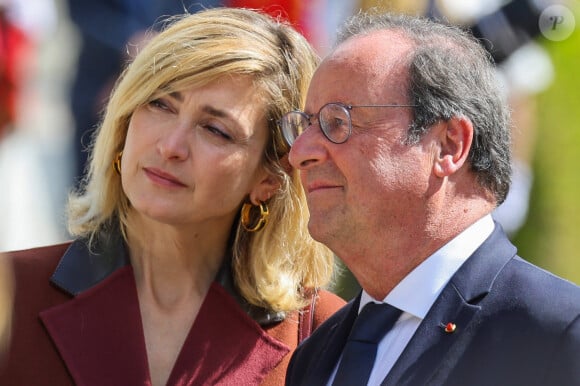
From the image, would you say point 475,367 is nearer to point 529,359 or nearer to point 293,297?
point 529,359

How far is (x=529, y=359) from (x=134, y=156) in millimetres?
1470

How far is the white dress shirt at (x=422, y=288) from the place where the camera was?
267cm

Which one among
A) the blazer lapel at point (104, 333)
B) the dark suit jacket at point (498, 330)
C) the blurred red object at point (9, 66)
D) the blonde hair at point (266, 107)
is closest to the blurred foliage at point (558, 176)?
the blonde hair at point (266, 107)

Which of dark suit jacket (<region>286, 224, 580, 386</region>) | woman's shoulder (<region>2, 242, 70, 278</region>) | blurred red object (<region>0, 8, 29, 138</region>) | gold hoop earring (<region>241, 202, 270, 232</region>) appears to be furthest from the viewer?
blurred red object (<region>0, 8, 29, 138</region>)

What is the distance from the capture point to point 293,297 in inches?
142

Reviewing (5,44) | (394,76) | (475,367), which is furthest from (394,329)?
(5,44)

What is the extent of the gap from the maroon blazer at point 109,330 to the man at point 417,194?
506 millimetres

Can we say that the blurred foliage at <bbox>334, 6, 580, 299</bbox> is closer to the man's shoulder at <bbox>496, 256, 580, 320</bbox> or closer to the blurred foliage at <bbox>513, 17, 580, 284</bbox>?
the blurred foliage at <bbox>513, 17, 580, 284</bbox>

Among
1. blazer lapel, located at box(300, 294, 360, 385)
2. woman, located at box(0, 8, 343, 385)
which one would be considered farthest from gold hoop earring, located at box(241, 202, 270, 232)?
blazer lapel, located at box(300, 294, 360, 385)

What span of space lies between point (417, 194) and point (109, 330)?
3.75 feet

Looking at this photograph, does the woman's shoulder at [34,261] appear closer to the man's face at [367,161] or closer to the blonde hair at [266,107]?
the blonde hair at [266,107]

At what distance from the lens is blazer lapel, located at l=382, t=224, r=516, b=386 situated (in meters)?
2.52

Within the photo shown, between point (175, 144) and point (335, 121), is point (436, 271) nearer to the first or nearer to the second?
point (335, 121)

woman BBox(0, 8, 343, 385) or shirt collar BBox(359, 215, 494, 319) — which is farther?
woman BBox(0, 8, 343, 385)
